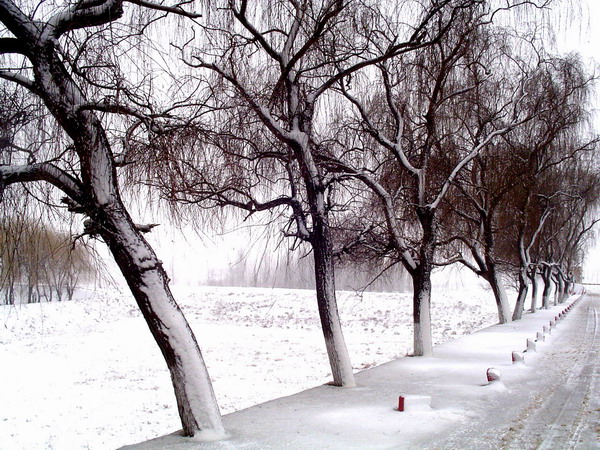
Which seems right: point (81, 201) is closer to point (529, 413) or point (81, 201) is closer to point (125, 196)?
point (125, 196)

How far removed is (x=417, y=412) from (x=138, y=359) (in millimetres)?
13057

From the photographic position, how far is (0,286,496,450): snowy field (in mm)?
10070

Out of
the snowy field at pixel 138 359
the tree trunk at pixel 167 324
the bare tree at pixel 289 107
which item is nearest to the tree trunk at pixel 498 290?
the snowy field at pixel 138 359

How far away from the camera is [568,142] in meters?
21.4

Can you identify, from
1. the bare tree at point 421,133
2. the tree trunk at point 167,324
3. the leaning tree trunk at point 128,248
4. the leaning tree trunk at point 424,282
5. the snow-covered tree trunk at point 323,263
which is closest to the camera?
the leaning tree trunk at point 128,248

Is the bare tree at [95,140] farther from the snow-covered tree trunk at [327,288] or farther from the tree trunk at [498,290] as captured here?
the tree trunk at [498,290]

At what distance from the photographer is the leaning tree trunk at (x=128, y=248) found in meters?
4.84

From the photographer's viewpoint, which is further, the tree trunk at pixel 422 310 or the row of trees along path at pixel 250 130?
the tree trunk at pixel 422 310

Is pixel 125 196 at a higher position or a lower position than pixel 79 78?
lower

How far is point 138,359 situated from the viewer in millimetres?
17578

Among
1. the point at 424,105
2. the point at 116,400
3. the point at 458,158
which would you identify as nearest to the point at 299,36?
the point at 424,105

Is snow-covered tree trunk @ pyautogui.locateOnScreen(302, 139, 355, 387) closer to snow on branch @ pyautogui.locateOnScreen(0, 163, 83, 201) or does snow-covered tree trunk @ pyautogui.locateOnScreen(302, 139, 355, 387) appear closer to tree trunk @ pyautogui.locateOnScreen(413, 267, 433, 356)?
tree trunk @ pyautogui.locateOnScreen(413, 267, 433, 356)

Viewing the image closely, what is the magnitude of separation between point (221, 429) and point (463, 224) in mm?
14836

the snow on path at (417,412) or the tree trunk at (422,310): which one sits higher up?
the tree trunk at (422,310)
